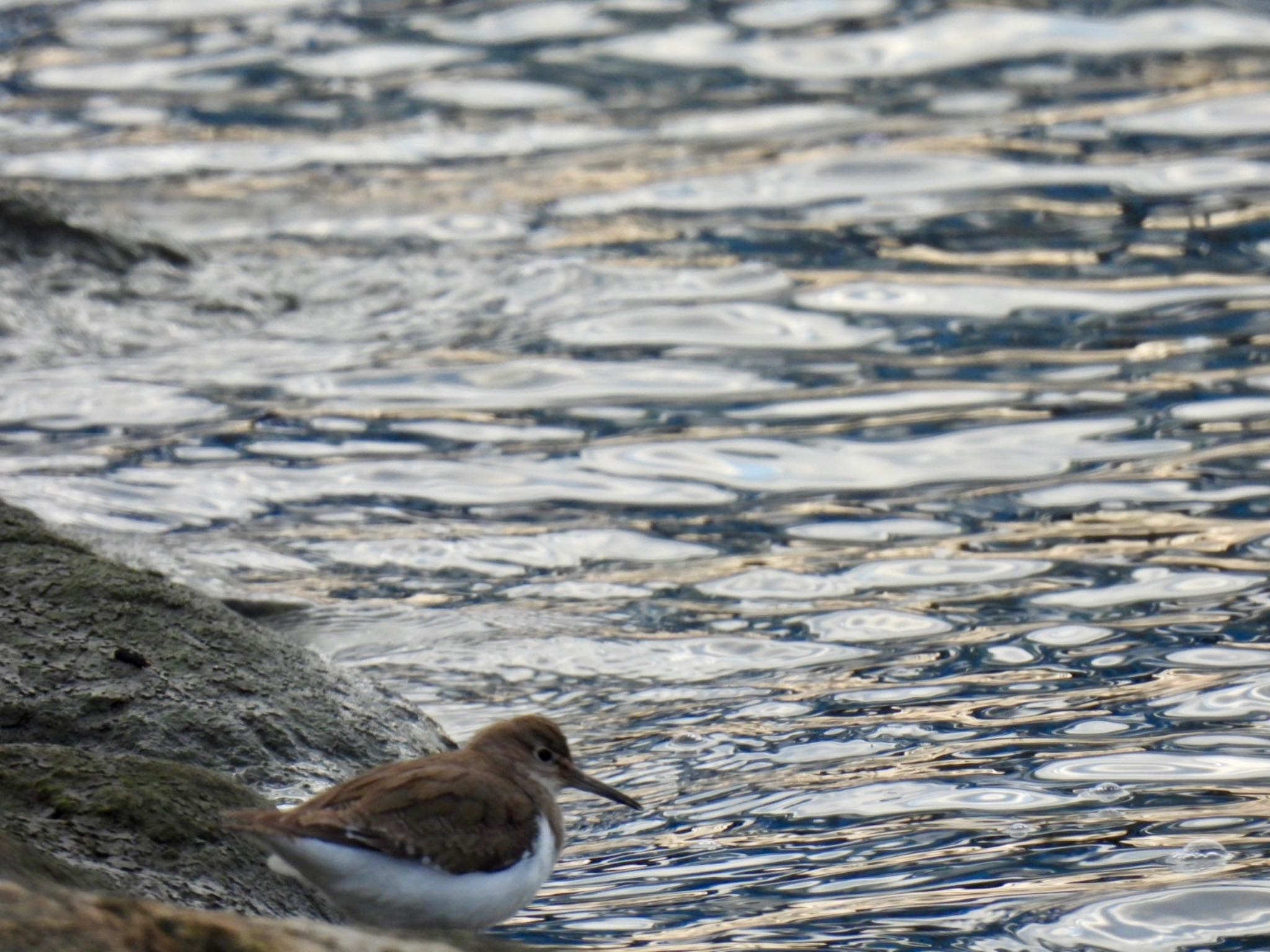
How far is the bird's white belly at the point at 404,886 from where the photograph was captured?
4211 mm

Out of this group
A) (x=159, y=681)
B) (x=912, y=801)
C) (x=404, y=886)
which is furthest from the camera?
(x=912, y=801)

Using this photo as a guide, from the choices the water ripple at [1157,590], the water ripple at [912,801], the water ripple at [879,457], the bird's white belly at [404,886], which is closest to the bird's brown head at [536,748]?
the bird's white belly at [404,886]

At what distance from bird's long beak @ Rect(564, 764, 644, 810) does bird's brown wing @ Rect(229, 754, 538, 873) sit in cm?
48

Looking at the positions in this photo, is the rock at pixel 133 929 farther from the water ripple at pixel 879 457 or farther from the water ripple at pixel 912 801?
the water ripple at pixel 879 457

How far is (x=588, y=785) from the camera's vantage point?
5184mm

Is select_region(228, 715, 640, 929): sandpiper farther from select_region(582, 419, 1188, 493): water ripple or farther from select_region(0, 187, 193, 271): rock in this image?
select_region(0, 187, 193, 271): rock

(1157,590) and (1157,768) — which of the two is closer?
(1157,768)

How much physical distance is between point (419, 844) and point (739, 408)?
20.1 feet

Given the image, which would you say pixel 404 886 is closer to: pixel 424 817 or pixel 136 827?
pixel 424 817

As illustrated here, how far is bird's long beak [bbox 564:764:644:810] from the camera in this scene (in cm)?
514

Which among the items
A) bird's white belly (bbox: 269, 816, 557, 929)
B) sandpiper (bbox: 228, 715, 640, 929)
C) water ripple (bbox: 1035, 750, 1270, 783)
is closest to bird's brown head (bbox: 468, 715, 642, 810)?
sandpiper (bbox: 228, 715, 640, 929)

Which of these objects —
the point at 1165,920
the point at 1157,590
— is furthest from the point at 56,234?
the point at 1165,920

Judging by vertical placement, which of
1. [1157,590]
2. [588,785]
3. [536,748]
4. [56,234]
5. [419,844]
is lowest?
[1157,590]

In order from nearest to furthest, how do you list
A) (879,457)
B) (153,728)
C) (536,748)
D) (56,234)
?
(536,748) < (153,728) < (879,457) < (56,234)
